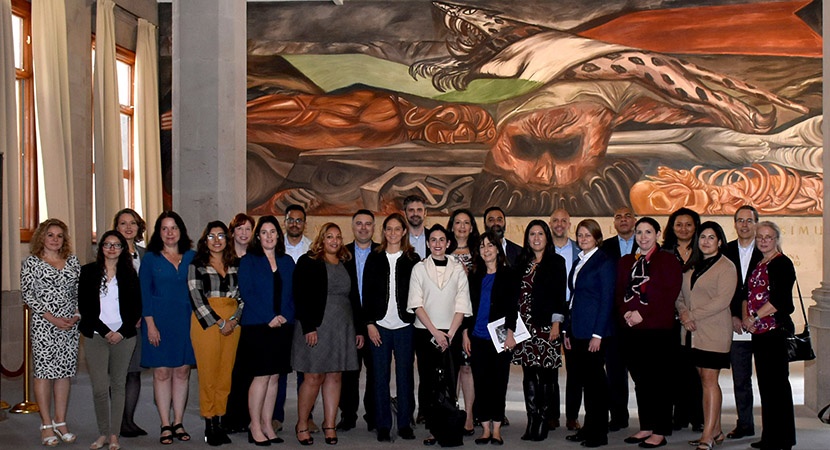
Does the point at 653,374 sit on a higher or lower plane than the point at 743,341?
lower

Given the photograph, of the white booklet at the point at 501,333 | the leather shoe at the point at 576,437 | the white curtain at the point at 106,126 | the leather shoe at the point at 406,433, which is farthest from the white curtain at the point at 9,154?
the leather shoe at the point at 576,437

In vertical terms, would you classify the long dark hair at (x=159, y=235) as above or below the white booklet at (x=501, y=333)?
above

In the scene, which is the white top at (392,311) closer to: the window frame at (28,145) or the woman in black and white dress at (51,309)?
the woman in black and white dress at (51,309)

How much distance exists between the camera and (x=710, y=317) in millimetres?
6969

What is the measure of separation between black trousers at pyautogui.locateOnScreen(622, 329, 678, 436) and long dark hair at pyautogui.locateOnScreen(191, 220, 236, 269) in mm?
3335

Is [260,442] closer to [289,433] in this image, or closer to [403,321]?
[289,433]

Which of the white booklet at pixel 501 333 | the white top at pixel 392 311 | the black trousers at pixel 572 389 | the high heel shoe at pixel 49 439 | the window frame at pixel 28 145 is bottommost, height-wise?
the high heel shoe at pixel 49 439

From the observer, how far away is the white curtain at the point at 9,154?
11.1m

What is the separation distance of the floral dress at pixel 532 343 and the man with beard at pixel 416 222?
1.17 m

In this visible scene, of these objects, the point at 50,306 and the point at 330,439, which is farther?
the point at 330,439

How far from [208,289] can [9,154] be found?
18.5ft

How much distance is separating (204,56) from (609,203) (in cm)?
842

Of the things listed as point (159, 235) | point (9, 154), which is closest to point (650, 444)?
point (159, 235)

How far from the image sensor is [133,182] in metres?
15.5
